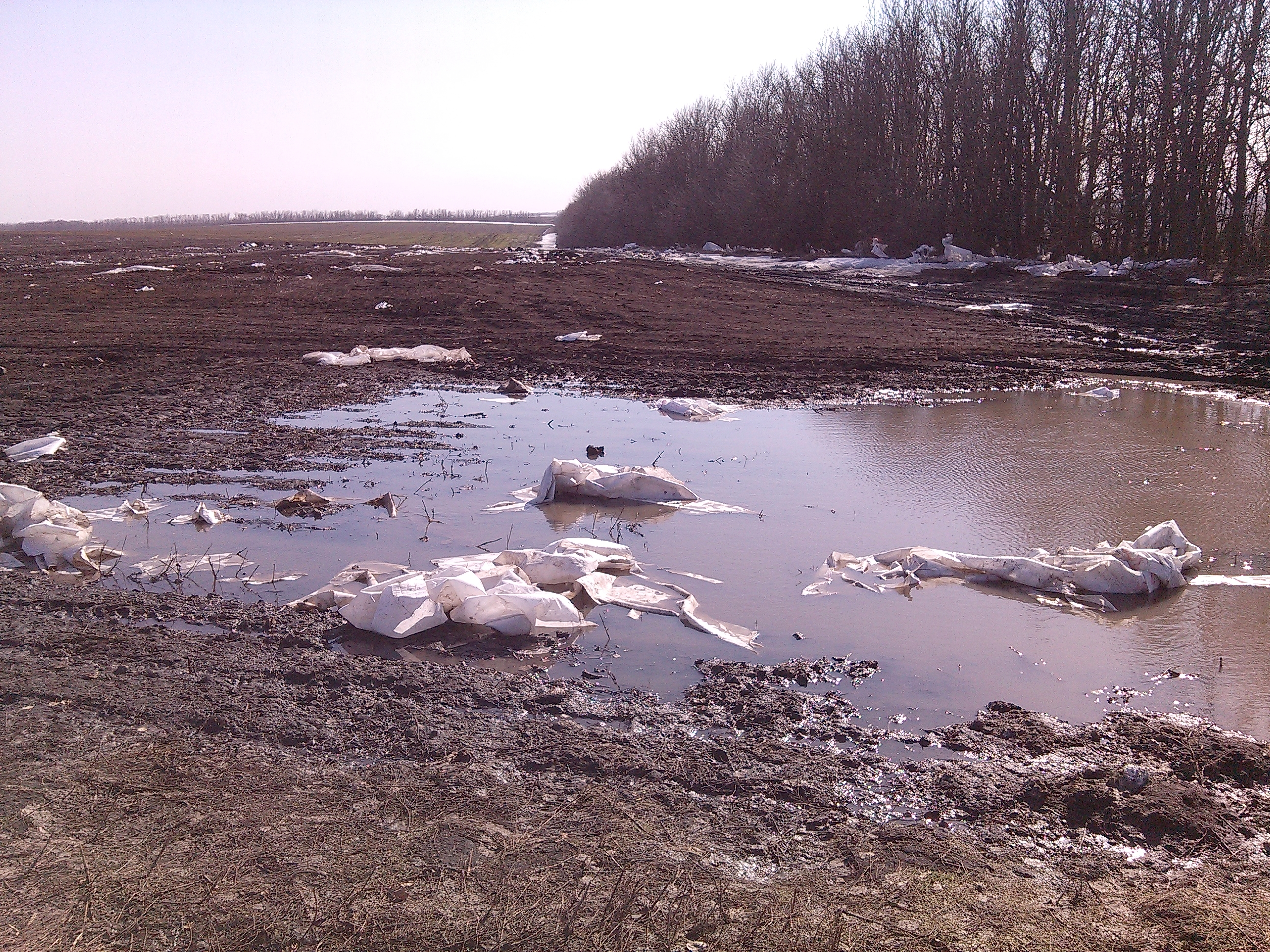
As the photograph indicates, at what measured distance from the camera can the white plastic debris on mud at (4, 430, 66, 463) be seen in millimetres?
6879

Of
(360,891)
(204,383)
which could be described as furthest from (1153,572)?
(204,383)

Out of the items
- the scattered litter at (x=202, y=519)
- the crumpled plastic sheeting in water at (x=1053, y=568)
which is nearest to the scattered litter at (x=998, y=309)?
the crumpled plastic sheeting in water at (x=1053, y=568)

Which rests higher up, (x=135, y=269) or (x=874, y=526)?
(x=135, y=269)

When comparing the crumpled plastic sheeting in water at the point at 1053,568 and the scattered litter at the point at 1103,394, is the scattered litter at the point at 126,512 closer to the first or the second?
the crumpled plastic sheeting in water at the point at 1053,568

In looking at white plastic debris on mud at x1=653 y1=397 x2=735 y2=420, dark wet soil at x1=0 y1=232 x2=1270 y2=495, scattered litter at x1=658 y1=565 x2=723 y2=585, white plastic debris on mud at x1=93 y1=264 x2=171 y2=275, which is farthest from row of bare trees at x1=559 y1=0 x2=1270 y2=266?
white plastic debris on mud at x1=93 y1=264 x2=171 y2=275

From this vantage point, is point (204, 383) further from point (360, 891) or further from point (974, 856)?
point (974, 856)

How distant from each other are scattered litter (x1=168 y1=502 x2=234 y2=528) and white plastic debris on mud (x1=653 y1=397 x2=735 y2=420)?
4.39 metres

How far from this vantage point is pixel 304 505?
591 cm

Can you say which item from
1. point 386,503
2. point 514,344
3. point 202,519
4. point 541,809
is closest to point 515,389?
point 514,344

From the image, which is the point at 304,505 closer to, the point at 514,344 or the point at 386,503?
the point at 386,503

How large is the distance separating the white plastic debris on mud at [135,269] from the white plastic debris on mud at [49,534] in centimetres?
2145

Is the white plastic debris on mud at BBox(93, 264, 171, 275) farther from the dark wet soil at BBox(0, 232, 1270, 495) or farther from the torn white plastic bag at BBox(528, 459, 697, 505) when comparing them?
the torn white plastic bag at BBox(528, 459, 697, 505)

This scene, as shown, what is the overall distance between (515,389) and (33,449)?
14.6ft

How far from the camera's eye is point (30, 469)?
663 cm
